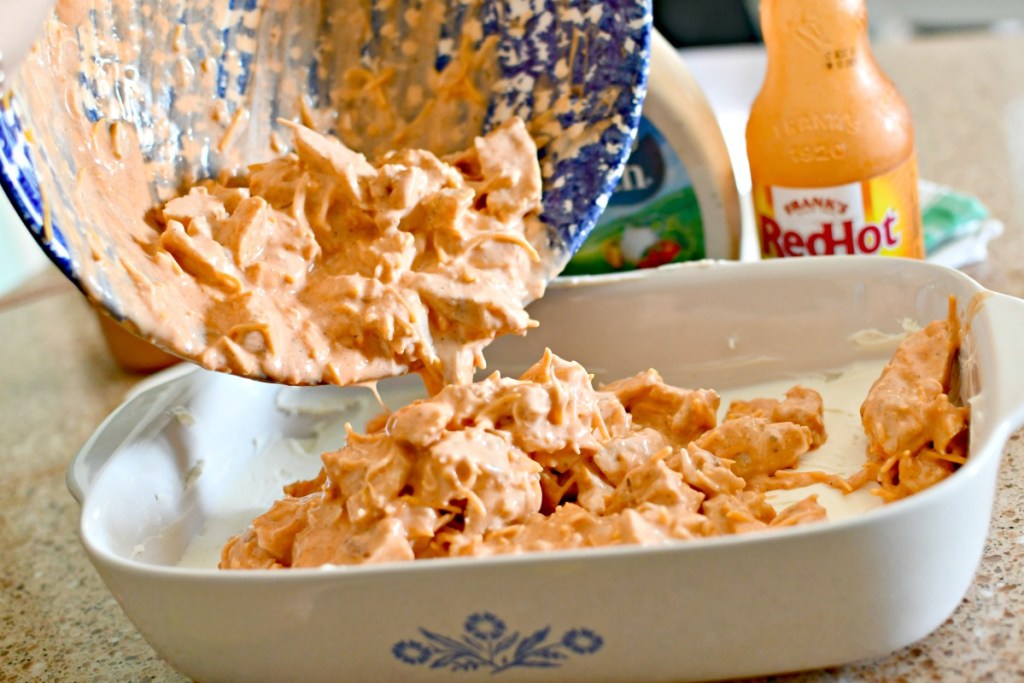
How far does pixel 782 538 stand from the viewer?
0.68 metres

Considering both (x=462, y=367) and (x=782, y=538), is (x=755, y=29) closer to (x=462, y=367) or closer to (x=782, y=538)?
(x=462, y=367)

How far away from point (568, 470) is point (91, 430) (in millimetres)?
708

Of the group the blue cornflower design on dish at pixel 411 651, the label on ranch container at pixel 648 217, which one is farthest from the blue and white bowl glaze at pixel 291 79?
the blue cornflower design on dish at pixel 411 651

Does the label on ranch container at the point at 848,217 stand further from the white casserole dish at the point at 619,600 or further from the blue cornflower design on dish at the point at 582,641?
the blue cornflower design on dish at the point at 582,641

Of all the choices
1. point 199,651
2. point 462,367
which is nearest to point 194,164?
point 462,367

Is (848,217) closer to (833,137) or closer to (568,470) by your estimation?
(833,137)

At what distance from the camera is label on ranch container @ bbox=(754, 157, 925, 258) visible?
113 cm

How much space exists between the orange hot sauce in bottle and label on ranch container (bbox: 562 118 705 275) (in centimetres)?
12

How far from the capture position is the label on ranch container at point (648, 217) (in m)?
1.25

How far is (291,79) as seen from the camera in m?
1.17

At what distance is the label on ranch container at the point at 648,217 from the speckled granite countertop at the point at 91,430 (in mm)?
365

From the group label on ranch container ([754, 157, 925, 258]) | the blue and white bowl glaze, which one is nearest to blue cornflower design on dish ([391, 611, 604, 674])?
the blue and white bowl glaze

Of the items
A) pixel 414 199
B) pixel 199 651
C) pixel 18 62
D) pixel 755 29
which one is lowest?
pixel 755 29

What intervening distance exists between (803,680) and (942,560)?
0.43 ft
